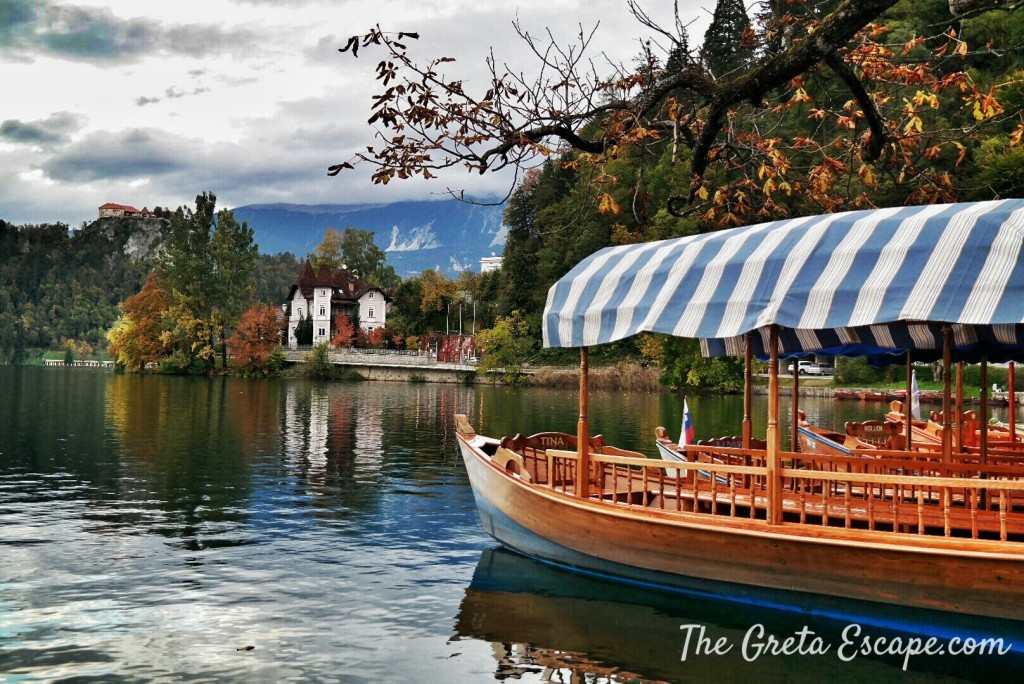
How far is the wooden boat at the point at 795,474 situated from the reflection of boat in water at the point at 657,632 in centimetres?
24

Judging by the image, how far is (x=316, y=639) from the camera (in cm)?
902

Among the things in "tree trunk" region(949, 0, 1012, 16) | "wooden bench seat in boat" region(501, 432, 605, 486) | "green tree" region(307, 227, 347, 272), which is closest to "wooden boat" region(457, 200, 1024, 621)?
"wooden bench seat in boat" region(501, 432, 605, 486)

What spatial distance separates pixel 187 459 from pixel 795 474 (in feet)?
55.7

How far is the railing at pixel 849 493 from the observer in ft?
27.3

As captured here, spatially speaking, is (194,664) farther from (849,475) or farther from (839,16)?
(839,16)

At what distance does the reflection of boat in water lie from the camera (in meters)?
8.14

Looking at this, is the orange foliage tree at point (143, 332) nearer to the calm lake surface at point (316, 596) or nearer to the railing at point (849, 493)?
the calm lake surface at point (316, 596)

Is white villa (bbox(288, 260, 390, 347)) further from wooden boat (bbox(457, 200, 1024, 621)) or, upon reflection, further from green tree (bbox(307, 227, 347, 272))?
wooden boat (bbox(457, 200, 1024, 621))

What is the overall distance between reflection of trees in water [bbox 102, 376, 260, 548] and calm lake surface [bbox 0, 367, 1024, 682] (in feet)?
0.31

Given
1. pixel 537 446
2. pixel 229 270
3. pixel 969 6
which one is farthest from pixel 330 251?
pixel 969 6

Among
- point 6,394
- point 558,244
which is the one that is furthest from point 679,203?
point 558,244

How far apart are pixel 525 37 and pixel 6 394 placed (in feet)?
157

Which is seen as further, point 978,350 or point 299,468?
point 299,468

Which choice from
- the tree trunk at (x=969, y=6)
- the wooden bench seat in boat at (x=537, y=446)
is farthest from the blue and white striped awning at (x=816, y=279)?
the wooden bench seat in boat at (x=537, y=446)
